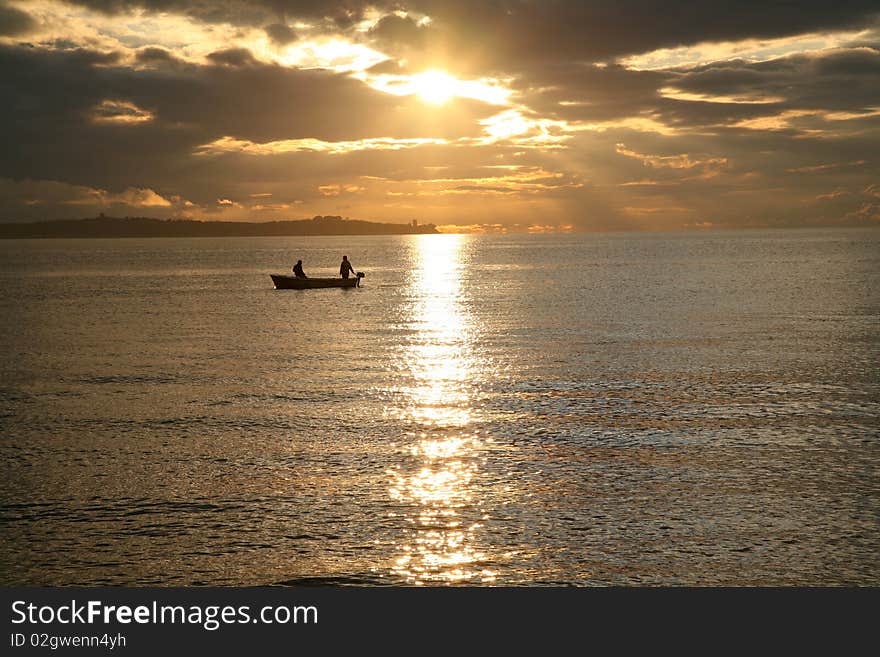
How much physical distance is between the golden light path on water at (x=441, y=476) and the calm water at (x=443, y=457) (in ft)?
0.29

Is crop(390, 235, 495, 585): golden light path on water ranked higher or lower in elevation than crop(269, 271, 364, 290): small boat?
lower

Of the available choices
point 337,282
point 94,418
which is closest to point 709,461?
point 94,418

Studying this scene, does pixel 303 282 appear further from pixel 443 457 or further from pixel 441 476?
pixel 441 476

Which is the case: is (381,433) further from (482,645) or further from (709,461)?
(482,645)

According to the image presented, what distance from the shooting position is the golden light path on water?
15195 mm

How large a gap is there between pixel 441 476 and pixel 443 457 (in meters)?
1.78

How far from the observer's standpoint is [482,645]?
12.5m

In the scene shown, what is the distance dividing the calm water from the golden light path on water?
3.5 inches

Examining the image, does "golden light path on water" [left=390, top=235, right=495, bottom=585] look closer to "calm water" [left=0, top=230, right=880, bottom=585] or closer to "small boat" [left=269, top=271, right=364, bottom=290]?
"calm water" [left=0, top=230, right=880, bottom=585]

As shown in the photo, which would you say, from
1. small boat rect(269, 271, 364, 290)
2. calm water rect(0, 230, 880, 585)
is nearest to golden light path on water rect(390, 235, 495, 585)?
calm water rect(0, 230, 880, 585)

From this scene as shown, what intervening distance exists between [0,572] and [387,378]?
19928 mm

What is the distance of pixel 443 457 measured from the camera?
2219 cm

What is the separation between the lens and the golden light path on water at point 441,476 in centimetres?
1520

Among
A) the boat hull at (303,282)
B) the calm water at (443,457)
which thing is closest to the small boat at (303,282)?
the boat hull at (303,282)
